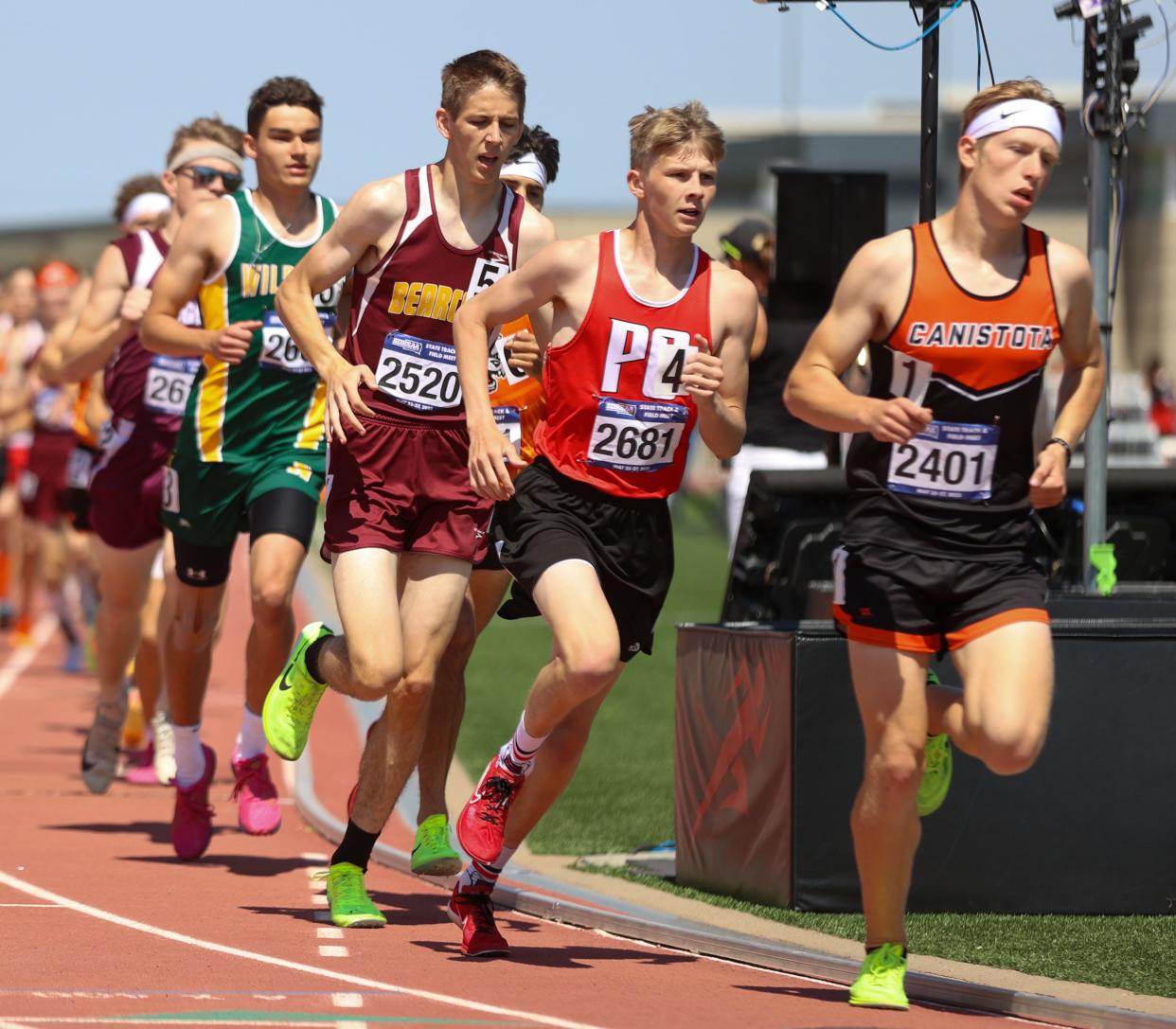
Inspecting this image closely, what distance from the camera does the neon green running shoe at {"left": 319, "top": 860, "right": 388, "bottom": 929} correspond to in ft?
24.8

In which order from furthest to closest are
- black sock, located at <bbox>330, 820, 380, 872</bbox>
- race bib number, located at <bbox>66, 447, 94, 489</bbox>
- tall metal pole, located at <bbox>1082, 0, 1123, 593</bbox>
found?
race bib number, located at <bbox>66, 447, 94, 489</bbox> < tall metal pole, located at <bbox>1082, 0, 1123, 593</bbox> < black sock, located at <bbox>330, 820, 380, 872</bbox>

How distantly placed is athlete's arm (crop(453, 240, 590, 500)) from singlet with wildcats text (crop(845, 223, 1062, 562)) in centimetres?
104

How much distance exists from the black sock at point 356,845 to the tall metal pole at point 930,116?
2.95 metres

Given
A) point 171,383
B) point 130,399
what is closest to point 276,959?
point 171,383

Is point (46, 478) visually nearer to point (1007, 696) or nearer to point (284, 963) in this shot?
point (284, 963)

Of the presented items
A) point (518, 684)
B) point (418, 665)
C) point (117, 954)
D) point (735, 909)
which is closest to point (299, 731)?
point (418, 665)

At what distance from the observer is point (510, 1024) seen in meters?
6.08

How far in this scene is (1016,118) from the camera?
Answer: 6.38 metres

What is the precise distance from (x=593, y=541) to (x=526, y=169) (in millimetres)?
2265

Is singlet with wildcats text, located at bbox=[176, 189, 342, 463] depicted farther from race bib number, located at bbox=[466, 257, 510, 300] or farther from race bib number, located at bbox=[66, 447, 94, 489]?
race bib number, located at bbox=[66, 447, 94, 489]

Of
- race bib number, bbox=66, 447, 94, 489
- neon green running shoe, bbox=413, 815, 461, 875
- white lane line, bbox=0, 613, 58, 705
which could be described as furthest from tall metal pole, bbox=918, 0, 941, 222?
white lane line, bbox=0, 613, 58, 705

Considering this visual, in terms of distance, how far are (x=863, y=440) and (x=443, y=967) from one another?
78.6 inches

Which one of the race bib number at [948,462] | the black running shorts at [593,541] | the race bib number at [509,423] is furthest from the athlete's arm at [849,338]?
the race bib number at [509,423]

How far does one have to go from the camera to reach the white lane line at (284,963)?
6.22 meters
